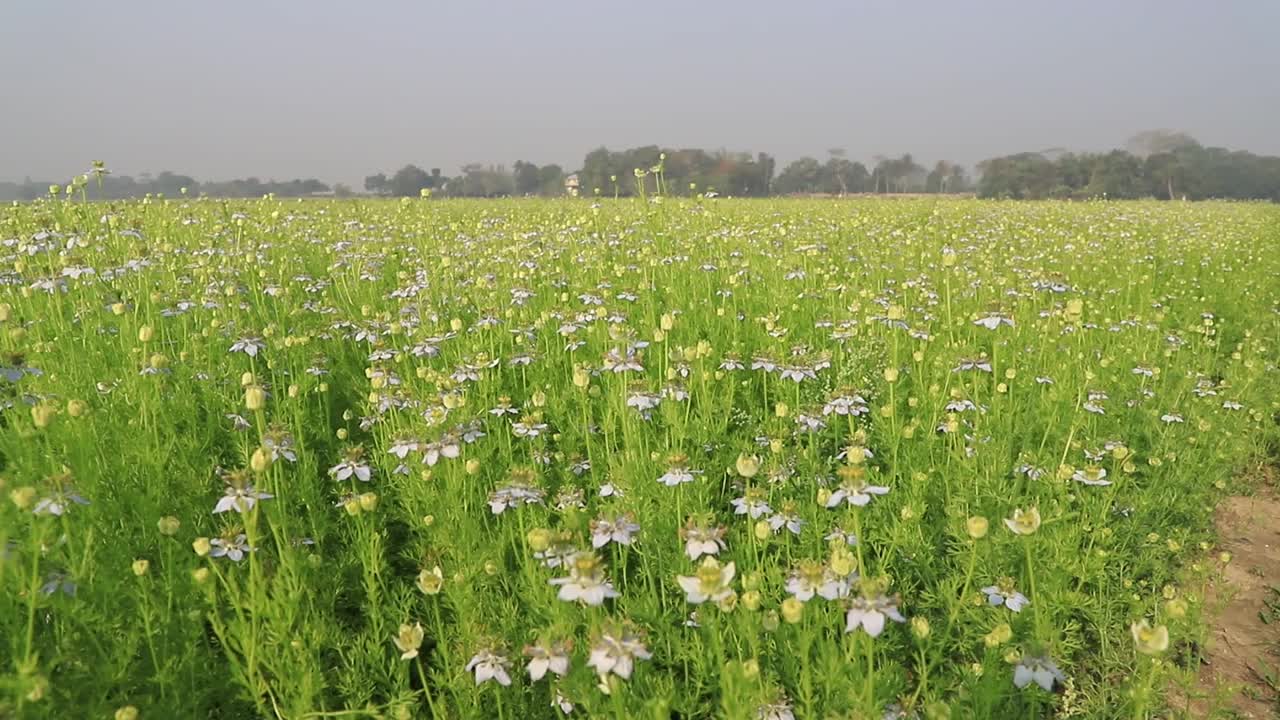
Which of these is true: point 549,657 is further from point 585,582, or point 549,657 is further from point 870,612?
point 870,612

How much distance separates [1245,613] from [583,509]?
2.86m

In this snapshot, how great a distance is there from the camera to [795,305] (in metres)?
4.91

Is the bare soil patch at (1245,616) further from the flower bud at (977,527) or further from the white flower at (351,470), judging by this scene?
the white flower at (351,470)

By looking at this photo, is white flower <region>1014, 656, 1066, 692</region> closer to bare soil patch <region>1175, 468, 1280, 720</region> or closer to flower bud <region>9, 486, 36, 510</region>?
bare soil patch <region>1175, 468, 1280, 720</region>

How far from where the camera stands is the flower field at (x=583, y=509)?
1.78 meters

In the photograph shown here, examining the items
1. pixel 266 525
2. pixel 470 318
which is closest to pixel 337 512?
pixel 266 525

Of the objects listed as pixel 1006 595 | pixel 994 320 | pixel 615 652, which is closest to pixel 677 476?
pixel 615 652

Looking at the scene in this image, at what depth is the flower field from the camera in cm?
178

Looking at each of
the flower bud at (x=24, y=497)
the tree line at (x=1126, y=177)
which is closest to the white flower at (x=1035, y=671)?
the flower bud at (x=24, y=497)

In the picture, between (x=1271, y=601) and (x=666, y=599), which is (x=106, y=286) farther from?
(x=1271, y=601)

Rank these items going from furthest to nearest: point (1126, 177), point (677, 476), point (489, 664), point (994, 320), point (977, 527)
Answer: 1. point (1126, 177)
2. point (994, 320)
3. point (677, 476)
4. point (489, 664)
5. point (977, 527)

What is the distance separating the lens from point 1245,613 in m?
2.79

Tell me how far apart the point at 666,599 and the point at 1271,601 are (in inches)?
106

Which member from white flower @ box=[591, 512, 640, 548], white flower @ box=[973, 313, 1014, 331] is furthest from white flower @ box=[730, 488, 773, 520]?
white flower @ box=[973, 313, 1014, 331]
